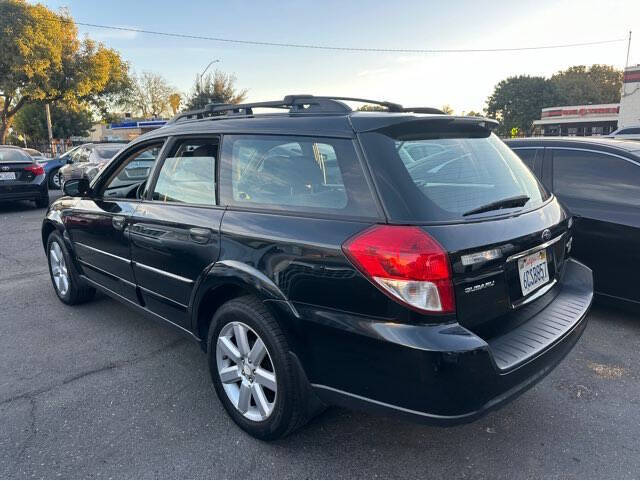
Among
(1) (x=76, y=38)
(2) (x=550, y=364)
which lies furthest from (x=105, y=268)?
(1) (x=76, y=38)

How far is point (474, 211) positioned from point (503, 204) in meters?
0.28

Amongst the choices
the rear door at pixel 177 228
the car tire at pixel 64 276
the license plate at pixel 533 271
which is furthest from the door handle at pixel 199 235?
the car tire at pixel 64 276

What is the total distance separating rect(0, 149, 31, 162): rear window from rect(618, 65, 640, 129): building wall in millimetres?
36743

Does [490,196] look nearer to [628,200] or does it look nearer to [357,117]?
[357,117]

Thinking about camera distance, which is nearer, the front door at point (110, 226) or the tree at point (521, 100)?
the front door at point (110, 226)

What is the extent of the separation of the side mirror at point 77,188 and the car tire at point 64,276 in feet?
2.19

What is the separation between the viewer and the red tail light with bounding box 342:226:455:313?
6.43 feet

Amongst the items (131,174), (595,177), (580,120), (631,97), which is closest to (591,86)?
(580,120)

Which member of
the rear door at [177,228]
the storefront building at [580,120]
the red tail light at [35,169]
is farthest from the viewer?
the storefront building at [580,120]

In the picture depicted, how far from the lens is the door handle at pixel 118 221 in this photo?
3541 millimetres

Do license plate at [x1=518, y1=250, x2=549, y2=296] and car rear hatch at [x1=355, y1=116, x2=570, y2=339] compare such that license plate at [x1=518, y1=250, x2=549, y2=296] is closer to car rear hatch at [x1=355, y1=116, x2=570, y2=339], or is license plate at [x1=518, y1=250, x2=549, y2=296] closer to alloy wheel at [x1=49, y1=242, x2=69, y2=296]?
car rear hatch at [x1=355, y1=116, x2=570, y2=339]

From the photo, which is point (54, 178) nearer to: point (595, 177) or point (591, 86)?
point (595, 177)

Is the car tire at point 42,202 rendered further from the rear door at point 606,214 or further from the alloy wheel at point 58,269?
the rear door at point 606,214

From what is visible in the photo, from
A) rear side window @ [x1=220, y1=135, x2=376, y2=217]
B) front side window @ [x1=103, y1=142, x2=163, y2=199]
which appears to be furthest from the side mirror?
rear side window @ [x1=220, y1=135, x2=376, y2=217]
